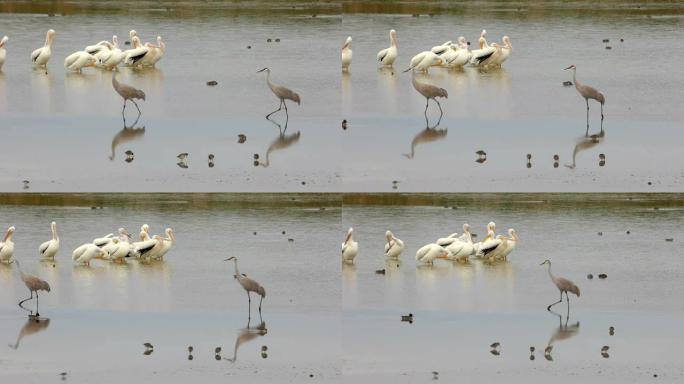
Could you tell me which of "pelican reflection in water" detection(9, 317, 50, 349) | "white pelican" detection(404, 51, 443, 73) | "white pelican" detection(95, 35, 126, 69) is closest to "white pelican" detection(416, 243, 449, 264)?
"white pelican" detection(404, 51, 443, 73)

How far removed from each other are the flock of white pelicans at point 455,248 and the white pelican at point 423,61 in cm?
159

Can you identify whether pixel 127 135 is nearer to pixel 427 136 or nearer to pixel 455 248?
pixel 427 136

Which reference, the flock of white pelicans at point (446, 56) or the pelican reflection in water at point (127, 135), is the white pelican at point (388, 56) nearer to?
the flock of white pelicans at point (446, 56)

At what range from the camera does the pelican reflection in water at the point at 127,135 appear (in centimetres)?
1892

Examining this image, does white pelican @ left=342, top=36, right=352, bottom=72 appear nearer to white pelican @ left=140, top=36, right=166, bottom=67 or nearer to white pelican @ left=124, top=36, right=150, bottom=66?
white pelican @ left=140, top=36, right=166, bottom=67

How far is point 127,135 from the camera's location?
752 inches

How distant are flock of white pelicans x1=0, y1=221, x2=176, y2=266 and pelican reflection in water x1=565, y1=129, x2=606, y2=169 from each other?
4141mm

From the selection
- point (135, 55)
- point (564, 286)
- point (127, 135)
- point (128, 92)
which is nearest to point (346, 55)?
point (135, 55)

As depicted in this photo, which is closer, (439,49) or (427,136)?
(427,136)

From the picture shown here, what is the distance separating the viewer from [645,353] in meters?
17.5

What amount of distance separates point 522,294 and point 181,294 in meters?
3.05

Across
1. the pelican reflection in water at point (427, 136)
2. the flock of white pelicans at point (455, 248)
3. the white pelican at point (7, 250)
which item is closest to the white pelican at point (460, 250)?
the flock of white pelicans at point (455, 248)

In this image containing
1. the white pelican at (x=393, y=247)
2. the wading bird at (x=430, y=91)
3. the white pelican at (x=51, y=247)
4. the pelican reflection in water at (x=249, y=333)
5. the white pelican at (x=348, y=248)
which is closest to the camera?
the pelican reflection in water at (x=249, y=333)

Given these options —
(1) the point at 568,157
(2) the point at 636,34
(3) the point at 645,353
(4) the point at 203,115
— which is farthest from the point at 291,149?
(2) the point at 636,34
